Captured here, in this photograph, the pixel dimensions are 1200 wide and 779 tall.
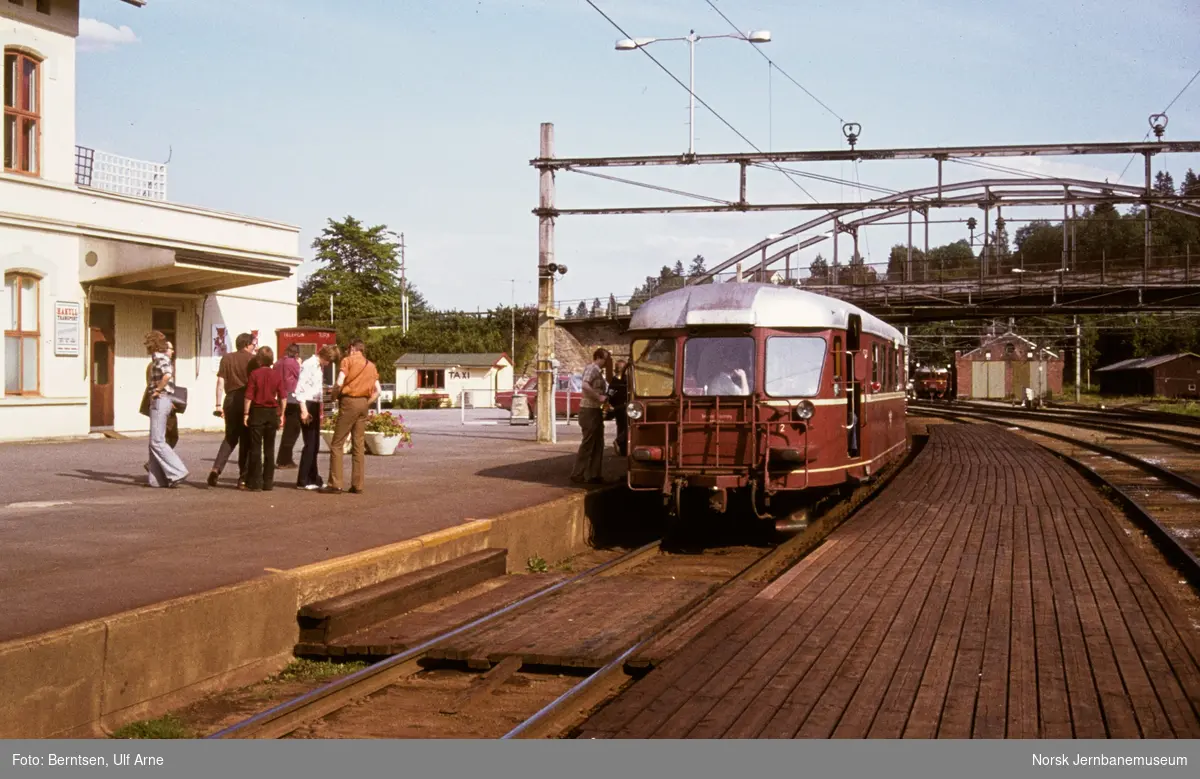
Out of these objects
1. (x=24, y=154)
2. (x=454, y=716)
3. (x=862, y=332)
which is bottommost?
(x=454, y=716)

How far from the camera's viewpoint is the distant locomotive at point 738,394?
12406 mm

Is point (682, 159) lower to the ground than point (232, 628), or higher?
higher

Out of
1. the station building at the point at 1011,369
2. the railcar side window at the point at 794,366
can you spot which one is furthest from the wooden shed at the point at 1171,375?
the railcar side window at the point at 794,366

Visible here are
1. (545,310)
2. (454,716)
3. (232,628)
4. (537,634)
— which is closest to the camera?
(454,716)

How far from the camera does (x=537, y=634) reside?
8.16 meters

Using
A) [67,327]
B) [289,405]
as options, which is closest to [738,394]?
[289,405]

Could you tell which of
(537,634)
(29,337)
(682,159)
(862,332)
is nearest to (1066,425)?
(682,159)

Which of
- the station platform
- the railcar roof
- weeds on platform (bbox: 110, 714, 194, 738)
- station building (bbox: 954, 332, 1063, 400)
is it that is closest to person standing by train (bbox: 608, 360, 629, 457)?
the station platform

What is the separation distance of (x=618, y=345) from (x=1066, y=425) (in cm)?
1645

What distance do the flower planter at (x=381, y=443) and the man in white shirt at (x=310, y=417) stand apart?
198 inches

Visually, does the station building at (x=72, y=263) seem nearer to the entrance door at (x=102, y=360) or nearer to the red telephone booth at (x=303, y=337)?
the entrance door at (x=102, y=360)

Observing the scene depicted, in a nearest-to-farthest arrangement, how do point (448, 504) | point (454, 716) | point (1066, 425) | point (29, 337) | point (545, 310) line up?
point (454, 716) → point (448, 504) → point (29, 337) → point (545, 310) → point (1066, 425)
